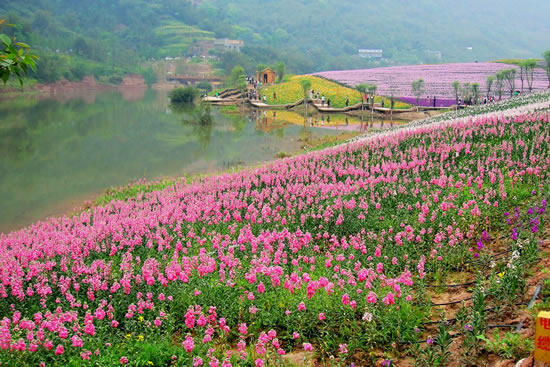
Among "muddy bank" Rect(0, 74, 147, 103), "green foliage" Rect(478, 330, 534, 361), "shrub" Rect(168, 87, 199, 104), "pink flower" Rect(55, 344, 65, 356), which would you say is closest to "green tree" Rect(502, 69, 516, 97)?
"shrub" Rect(168, 87, 199, 104)

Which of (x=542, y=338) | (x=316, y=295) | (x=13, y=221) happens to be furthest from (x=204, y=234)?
(x=13, y=221)

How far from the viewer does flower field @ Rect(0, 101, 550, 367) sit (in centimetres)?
572

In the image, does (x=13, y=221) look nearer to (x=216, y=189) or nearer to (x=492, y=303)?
(x=216, y=189)

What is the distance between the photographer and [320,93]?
7294 centimetres

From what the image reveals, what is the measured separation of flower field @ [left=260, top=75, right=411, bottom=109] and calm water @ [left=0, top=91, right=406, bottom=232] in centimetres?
1461

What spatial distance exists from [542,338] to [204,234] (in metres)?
7.38

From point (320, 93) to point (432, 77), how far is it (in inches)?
844

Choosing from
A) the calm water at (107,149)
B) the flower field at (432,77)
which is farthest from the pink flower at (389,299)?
the flower field at (432,77)

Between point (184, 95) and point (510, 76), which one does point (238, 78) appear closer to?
point (184, 95)

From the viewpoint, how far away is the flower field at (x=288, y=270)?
5719mm

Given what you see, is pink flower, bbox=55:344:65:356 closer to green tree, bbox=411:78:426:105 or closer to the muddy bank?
green tree, bbox=411:78:426:105

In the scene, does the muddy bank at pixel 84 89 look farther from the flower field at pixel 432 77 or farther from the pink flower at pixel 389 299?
the pink flower at pixel 389 299

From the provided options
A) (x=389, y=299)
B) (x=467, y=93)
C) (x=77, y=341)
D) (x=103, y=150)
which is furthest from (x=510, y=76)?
(x=77, y=341)

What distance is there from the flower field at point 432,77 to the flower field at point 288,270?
56762 millimetres
